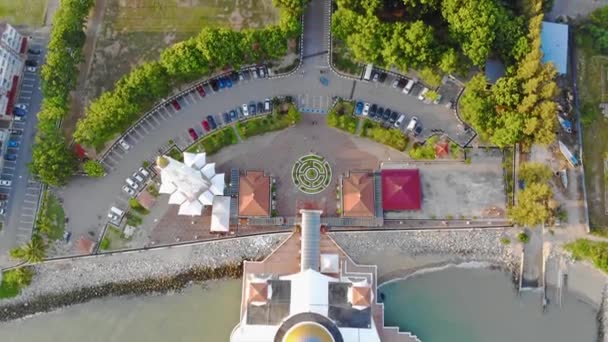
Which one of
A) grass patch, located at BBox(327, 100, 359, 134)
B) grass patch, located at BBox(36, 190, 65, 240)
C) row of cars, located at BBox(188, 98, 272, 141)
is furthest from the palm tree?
grass patch, located at BBox(327, 100, 359, 134)

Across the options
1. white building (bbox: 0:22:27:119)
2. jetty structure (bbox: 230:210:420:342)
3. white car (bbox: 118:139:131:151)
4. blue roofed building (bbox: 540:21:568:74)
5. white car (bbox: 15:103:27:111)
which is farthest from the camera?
white car (bbox: 15:103:27:111)

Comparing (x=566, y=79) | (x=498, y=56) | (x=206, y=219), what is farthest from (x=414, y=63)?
(x=206, y=219)

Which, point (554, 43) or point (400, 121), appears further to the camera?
point (400, 121)

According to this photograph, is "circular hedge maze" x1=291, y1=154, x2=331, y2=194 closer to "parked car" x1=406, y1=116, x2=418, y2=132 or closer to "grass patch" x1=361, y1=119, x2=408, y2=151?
"grass patch" x1=361, y1=119, x2=408, y2=151

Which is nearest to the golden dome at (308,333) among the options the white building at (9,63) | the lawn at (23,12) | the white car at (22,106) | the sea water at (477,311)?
the sea water at (477,311)

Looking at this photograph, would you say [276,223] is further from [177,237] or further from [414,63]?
[414,63]

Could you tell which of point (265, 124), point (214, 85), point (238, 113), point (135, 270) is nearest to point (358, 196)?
point (265, 124)

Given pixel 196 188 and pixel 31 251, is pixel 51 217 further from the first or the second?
pixel 196 188
